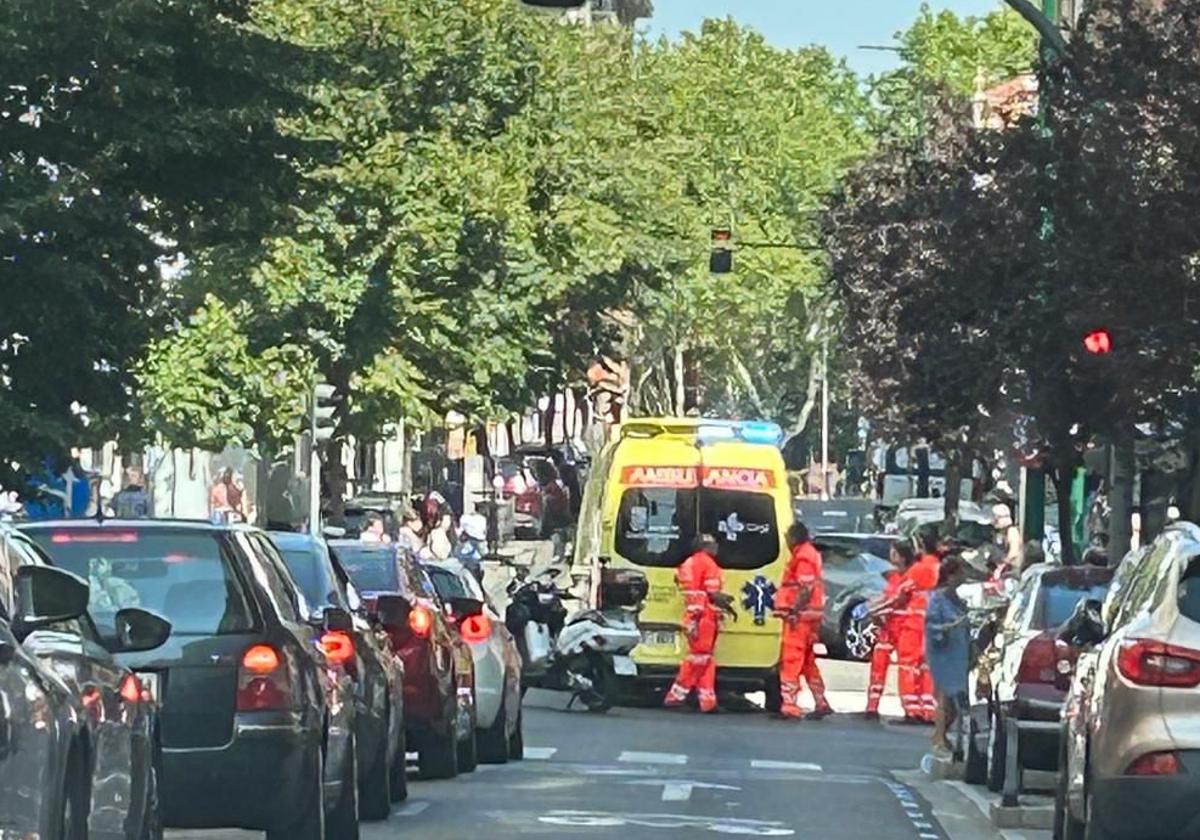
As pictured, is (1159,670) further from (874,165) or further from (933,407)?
(874,165)

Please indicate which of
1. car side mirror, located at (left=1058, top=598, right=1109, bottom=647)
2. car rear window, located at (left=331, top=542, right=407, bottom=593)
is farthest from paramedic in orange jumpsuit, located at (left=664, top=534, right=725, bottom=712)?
car side mirror, located at (left=1058, top=598, right=1109, bottom=647)

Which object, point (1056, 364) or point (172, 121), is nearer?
point (172, 121)

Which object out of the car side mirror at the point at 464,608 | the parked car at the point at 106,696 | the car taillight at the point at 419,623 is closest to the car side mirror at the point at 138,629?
the parked car at the point at 106,696

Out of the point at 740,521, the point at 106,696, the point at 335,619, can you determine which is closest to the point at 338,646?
the point at 335,619

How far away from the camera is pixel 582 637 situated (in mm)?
33219

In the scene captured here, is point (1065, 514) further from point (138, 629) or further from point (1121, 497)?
point (138, 629)

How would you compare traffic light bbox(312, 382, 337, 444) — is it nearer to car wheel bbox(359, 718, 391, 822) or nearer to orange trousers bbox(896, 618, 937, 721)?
orange trousers bbox(896, 618, 937, 721)

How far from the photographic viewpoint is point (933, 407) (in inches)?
1591

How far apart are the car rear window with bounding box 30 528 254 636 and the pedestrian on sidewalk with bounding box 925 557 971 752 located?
12.5m

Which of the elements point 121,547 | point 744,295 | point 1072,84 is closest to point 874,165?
point 1072,84

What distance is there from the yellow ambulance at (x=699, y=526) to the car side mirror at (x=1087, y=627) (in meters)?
17.9

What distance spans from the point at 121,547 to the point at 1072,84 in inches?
680

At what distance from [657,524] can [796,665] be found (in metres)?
2.19

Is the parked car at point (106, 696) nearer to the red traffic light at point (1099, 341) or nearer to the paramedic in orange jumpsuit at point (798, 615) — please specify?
the red traffic light at point (1099, 341)
